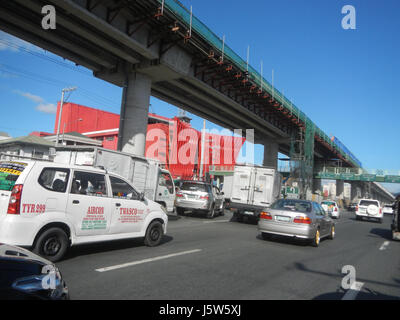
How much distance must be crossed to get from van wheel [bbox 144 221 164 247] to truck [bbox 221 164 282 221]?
859 centimetres

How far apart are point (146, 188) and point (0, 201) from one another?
25.1 feet

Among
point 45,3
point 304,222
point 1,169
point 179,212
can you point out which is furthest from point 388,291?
point 45,3

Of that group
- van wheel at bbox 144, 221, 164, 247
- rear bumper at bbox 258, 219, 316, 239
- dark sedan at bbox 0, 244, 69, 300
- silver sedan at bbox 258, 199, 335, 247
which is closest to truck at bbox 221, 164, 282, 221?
silver sedan at bbox 258, 199, 335, 247

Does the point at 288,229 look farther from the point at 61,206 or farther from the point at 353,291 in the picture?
the point at 61,206

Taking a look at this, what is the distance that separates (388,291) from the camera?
538cm

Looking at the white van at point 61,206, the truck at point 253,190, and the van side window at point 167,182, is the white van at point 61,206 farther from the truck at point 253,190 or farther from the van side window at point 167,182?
the truck at point 253,190

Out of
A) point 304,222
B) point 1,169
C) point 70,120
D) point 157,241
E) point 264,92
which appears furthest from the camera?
point 70,120

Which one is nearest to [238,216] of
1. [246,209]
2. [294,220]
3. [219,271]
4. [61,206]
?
[246,209]

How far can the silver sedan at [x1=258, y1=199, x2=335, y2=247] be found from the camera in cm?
935

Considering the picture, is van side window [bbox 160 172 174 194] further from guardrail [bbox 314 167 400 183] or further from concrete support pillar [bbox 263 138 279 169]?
guardrail [bbox 314 167 400 183]

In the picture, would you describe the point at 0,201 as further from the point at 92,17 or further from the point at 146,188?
the point at 92,17

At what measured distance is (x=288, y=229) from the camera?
9.49m

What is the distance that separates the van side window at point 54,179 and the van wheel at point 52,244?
75 cm

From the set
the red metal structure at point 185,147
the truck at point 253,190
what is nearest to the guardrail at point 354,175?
the red metal structure at point 185,147
